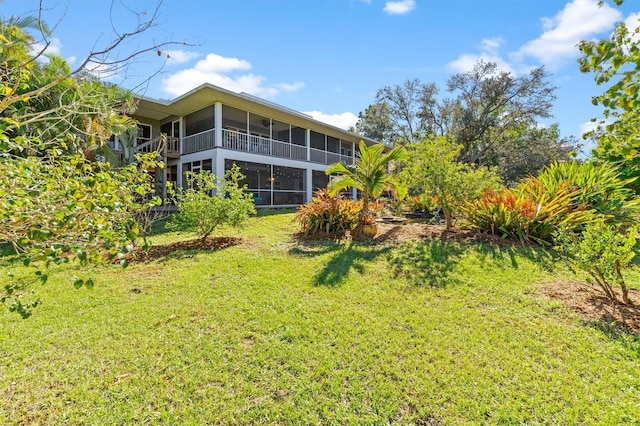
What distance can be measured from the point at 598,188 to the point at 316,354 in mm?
7895

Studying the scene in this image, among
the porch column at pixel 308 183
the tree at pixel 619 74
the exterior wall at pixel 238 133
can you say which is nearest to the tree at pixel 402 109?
the exterior wall at pixel 238 133

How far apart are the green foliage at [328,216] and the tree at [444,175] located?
1994 millimetres

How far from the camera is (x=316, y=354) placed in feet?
9.25

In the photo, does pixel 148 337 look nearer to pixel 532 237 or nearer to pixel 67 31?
pixel 67 31

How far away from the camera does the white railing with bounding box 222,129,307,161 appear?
46.1ft

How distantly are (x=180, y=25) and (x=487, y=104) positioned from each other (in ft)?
73.4

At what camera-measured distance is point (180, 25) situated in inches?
118

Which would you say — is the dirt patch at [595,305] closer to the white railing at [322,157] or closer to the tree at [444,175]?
the tree at [444,175]

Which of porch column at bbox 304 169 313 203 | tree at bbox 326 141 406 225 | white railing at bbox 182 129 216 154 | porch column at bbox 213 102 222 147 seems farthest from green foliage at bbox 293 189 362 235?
porch column at bbox 304 169 313 203

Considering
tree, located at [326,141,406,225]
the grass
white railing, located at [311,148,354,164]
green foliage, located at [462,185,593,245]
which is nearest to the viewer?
the grass

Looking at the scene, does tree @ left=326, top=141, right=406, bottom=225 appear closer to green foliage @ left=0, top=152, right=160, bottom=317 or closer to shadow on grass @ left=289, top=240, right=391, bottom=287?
shadow on grass @ left=289, top=240, right=391, bottom=287

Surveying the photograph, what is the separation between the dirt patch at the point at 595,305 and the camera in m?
3.29

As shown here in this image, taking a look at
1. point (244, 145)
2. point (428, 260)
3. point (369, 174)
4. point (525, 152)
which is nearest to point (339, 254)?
point (428, 260)

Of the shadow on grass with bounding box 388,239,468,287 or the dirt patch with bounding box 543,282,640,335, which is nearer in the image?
the dirt patch with bounding box 543,282,640,335
